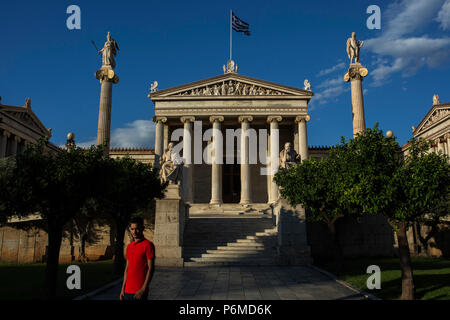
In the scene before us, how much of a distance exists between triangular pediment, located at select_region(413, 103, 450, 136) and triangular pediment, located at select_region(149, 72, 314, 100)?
1971 cm

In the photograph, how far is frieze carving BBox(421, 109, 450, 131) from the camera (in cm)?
4261

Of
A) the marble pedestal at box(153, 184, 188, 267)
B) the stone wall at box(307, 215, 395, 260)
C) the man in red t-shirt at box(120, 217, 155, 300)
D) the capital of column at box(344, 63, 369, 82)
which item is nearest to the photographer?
the man in red t-shirt at box(120, 217, 155, 300)

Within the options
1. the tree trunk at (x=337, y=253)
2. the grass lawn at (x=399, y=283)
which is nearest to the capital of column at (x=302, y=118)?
the tree trunk at (x=337, y=253)

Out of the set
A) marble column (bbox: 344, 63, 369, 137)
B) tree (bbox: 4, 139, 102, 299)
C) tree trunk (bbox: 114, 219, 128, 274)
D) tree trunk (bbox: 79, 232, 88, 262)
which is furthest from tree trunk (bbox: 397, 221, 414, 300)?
marble column (bbox: 344, 63, 369, 137)

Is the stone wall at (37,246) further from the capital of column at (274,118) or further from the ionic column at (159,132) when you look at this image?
the capital of column at (274,118)

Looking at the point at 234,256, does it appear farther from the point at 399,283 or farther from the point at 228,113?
the point at 228,113

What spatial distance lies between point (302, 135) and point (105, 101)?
1914 cm

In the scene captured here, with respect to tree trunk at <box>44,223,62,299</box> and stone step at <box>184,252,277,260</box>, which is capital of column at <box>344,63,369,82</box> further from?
tree trunk at <box>44,223,62,299</box>

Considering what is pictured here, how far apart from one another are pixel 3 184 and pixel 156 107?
27.2 m

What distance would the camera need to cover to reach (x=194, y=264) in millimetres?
16219

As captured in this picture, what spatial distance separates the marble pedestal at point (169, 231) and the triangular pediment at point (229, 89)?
19.7 metres

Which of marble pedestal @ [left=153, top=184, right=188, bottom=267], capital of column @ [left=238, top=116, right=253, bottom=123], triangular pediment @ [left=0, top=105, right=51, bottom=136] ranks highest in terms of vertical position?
triangular pediment @ [left=0, top=105, right=51, bottom=136]

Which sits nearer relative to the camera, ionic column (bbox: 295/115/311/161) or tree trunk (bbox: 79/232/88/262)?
tree trunk (bbox: 79/232/88/262)
